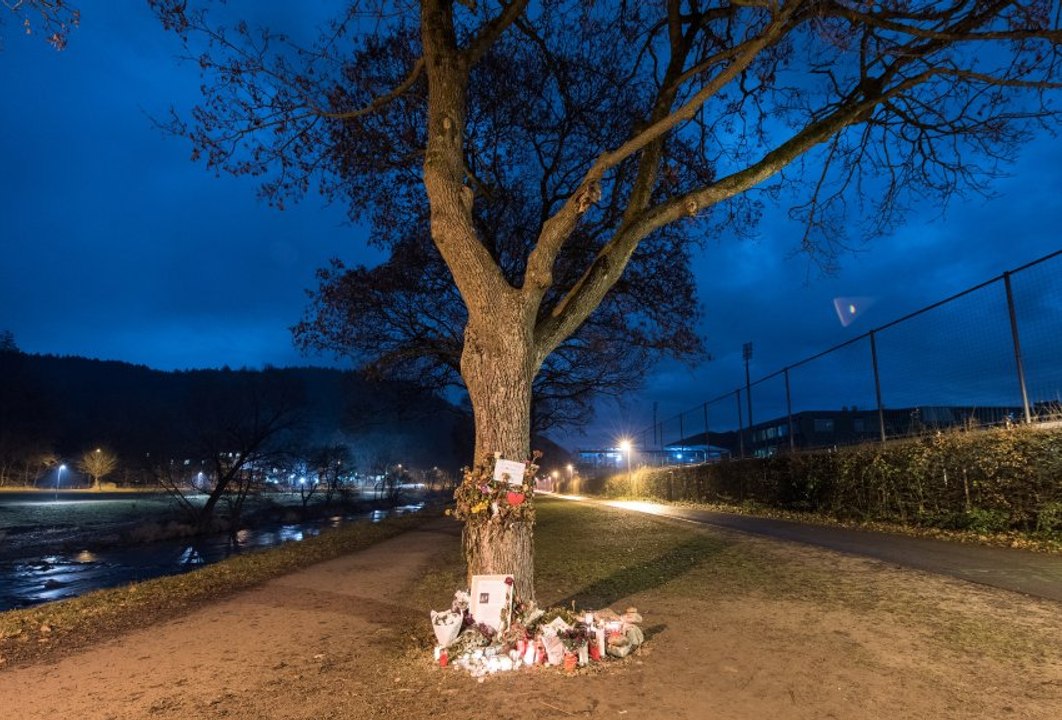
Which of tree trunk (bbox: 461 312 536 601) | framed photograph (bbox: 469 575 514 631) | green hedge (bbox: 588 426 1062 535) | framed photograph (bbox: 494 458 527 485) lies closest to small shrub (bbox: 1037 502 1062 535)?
green hedge (bbox: 588 426 1062 535)

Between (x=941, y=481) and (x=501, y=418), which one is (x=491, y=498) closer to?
(x=501, y=418)

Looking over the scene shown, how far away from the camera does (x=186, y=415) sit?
49344mm

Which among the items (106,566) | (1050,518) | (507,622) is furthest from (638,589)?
(106,566)

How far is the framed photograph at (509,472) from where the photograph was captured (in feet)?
17.7

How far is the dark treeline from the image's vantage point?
28261mm

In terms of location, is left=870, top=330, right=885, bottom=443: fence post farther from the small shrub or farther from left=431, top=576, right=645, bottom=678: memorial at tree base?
left=431, top=576, right=645, bottom=678: memorial at tree base

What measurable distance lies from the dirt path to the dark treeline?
50.2 feet

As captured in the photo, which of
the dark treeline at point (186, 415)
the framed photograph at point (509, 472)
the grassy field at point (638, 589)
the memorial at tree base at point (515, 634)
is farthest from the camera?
the dark treeline at point (186, 415)

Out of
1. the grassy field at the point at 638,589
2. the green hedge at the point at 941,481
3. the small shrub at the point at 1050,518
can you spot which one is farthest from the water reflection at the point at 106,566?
the small shrub at the point at 1050,518

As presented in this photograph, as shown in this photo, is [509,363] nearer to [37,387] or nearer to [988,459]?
[988,459]

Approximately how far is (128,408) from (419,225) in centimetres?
10739

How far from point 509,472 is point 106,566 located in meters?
20.0

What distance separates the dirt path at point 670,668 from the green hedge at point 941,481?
4220 millimetres

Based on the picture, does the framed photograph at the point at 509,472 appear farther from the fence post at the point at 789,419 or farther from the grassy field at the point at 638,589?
the fence post at the point at 789,419
